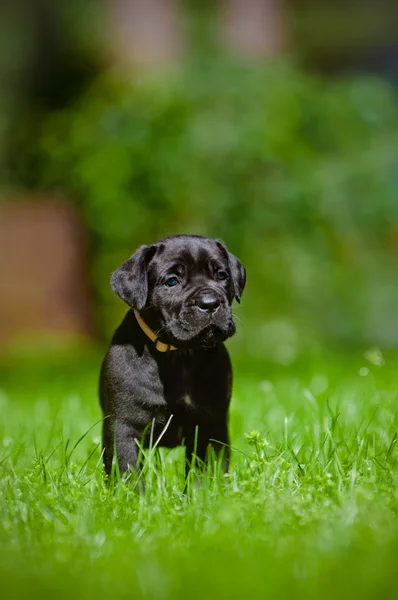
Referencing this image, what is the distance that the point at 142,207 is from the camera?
963 centimetres

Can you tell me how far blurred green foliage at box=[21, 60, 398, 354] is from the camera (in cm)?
951

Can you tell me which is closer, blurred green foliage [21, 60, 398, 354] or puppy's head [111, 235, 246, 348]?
puppy's head [111, 235, 246, 348]

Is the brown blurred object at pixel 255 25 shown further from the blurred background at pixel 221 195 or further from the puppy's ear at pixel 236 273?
the puppy's ear at pixel 236 273

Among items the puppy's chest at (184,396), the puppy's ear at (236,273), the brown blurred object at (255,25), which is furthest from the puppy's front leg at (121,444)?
the brown blurred object at (255,25)

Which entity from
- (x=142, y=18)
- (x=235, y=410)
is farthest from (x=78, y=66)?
(x=235, y=410)

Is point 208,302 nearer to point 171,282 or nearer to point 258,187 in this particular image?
point 171,282

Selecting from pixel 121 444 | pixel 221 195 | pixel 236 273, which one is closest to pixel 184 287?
pixel 236 273

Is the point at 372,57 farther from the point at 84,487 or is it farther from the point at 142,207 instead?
the point at 84,487

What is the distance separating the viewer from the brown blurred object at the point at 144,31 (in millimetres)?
11055

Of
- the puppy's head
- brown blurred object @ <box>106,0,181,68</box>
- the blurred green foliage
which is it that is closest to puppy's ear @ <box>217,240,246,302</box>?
the puppy's head

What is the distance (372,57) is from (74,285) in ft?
18.8

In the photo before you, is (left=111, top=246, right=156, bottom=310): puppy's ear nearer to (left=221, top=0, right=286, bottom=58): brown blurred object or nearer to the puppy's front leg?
the puppy's front leg

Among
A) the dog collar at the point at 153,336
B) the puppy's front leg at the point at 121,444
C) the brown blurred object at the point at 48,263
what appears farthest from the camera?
the brown blurred object at the point at 48,263

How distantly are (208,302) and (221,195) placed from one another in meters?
5.94
